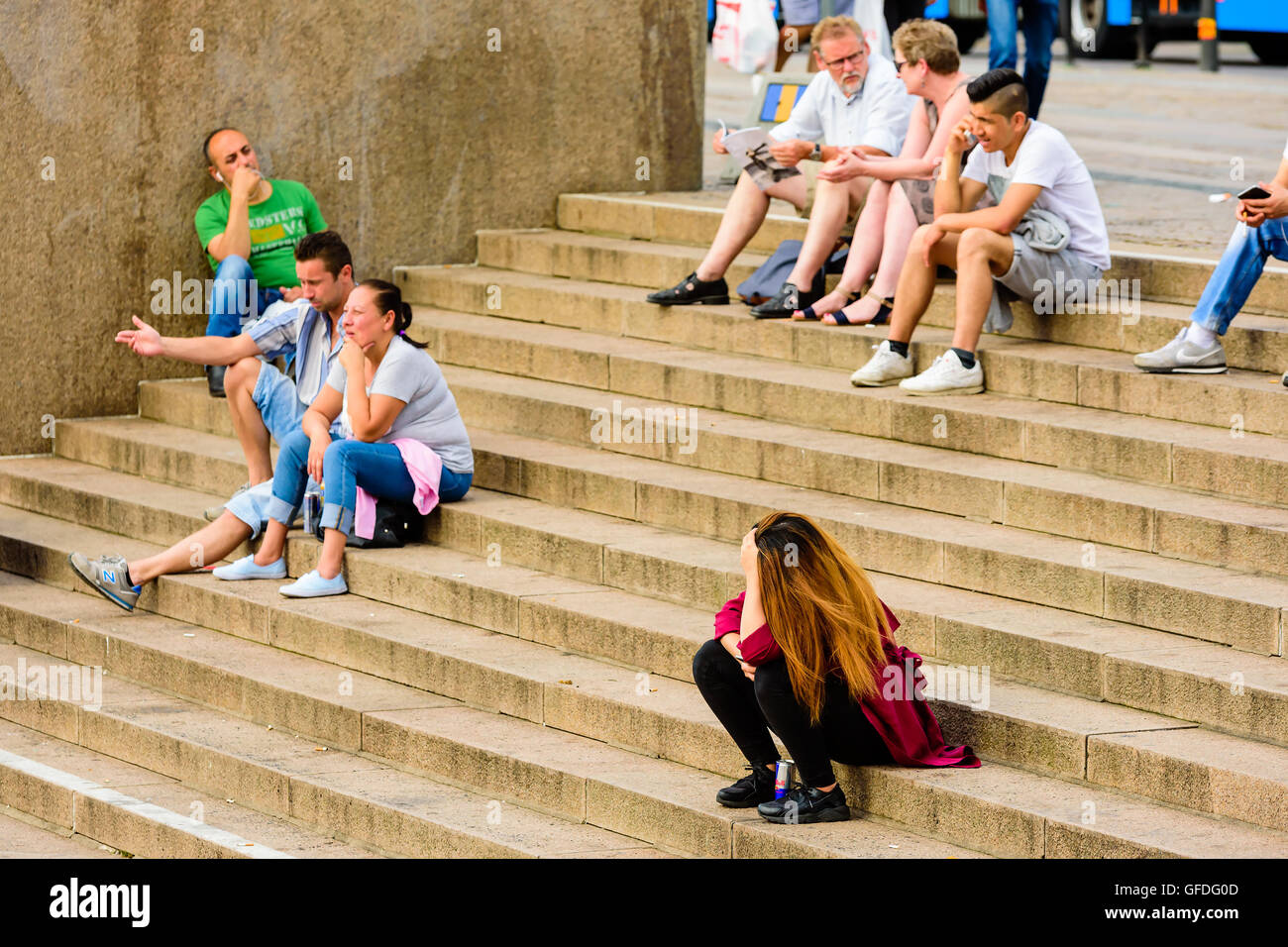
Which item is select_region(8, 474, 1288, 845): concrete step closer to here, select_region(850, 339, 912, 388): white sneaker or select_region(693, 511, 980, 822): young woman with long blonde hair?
select_region(693, 511, 980, 822): young woman with long blonde hair

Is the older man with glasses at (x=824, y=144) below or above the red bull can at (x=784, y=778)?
above

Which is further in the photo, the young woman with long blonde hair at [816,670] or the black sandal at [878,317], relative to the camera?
the black sandal at [878,317]

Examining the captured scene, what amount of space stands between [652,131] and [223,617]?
16.6ft

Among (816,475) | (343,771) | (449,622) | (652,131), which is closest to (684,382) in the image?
(816,475)

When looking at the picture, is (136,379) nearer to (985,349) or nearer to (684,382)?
(684,382)

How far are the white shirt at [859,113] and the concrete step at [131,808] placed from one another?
4.26m

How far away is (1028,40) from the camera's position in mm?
11102

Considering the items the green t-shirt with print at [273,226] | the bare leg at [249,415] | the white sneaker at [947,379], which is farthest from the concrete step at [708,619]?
the green t-shirt with print at [273,226]

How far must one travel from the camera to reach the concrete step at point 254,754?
241 inches

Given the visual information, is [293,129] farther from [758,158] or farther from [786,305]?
[786,305]

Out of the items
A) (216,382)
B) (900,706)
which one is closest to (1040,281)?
(900,706)

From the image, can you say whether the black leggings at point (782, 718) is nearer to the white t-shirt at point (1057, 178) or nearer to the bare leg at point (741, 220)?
the white t-shirt at point (1057, 178)

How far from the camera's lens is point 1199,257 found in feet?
28.4

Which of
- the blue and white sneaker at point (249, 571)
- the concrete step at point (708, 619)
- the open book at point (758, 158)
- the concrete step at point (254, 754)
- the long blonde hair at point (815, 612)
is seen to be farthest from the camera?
the open book at point (758, 158)
